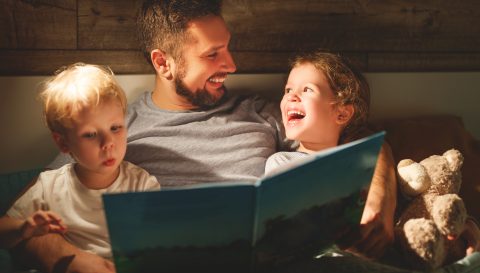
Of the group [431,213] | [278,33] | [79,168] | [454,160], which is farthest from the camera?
[278,33]

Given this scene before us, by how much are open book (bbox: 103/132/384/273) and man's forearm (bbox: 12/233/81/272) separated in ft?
0.68

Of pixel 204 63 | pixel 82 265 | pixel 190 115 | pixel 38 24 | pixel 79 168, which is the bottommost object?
pixel 82 265

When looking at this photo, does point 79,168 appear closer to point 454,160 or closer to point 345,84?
point 345,84

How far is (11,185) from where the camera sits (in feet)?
4.84

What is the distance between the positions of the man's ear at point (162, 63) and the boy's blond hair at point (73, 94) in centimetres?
36

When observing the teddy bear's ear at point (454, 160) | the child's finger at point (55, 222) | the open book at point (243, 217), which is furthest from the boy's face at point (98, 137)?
the teddy bear's ear at point (454, 160)

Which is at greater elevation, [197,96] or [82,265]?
[197,96]

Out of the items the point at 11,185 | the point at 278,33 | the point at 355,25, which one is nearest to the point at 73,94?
the point at 11,185

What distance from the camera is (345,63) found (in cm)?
165

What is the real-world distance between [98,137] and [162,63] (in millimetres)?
446

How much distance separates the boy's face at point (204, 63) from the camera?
152 cm

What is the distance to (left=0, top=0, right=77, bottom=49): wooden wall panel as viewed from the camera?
5.06 ft

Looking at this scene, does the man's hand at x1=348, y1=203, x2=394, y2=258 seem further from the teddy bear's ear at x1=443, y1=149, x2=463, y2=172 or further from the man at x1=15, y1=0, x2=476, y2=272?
the teddy bear's ear at x1=443, y1=149, x2=463, y2=172

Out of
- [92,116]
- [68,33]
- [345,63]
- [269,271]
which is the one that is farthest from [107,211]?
[345,63]
